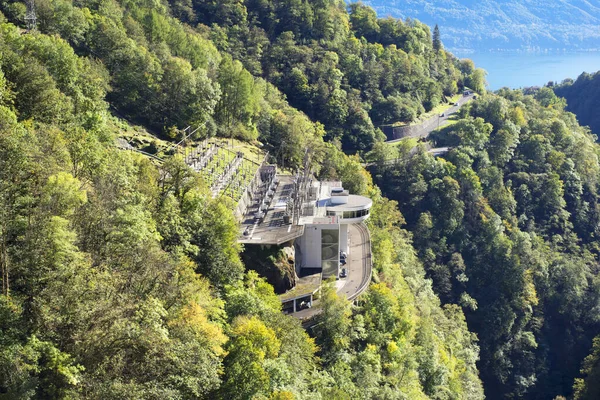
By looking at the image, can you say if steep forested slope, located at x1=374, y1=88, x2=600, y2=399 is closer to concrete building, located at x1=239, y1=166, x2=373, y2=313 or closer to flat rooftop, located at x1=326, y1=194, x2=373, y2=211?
flat rooftop, located at x1=326, y1=194, x2=373, y2=211

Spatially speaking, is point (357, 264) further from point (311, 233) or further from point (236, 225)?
point (236, 225)

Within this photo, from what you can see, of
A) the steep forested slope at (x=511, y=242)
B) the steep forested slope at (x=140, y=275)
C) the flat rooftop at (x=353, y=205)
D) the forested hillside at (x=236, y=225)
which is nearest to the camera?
the steep forested slope at (x=140, y=275)

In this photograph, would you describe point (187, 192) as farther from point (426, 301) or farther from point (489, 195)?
point (489, 195)

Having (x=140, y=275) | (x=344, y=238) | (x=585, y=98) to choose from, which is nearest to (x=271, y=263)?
(x=344, y=238)

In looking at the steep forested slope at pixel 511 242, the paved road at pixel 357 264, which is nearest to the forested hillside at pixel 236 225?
the steep forested slope at pixel 511 242

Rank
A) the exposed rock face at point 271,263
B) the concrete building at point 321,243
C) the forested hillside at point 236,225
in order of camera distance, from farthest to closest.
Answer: the concrete building at point 321,243, the exposed rock face at point 271,263, the forested hillside at point 236,225

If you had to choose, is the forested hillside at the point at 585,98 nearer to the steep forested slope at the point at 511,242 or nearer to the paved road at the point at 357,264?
the steep forested slope at the point at 511,242

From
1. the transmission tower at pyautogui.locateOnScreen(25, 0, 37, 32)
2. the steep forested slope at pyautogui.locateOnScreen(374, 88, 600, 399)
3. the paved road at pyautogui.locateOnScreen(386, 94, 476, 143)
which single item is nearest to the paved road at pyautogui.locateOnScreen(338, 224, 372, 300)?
the steep forested slope at pyautogui.locateOnScreen(374, 88, 600, 399)
